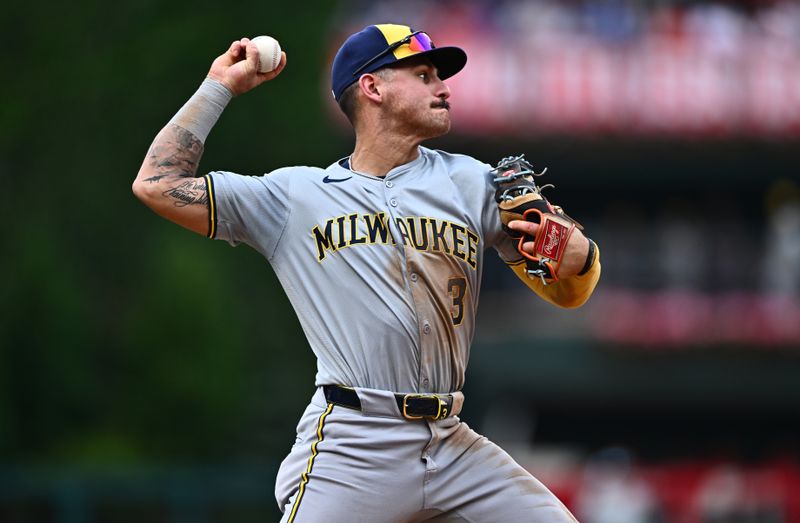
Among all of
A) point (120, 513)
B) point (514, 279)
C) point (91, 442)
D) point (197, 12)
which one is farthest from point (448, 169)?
point (197, 12)

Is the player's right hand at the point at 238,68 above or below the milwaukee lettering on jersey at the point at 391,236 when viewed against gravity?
above

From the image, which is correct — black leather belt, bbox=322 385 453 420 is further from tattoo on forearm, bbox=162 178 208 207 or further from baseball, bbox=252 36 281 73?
baseball, bbox=252 36 281 73

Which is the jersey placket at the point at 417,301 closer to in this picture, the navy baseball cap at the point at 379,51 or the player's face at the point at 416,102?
the player's face at the point at 416,102

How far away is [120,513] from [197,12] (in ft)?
28.6

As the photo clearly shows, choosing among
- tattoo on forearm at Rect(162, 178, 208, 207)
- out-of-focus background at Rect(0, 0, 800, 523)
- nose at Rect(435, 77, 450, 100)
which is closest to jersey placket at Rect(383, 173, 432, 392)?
nose at Rect(435, 77, 450, 100)

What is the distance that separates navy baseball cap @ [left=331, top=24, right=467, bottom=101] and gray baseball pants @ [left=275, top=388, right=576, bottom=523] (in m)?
1.04

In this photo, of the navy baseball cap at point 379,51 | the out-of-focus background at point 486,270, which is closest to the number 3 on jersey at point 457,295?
the navy baseball cap at point 379,51

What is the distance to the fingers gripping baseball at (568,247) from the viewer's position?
4.78 m

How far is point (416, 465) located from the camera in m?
4.73

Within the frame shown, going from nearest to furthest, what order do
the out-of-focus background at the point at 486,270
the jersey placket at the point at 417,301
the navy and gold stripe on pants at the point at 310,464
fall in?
the navy and gold stripe on pants at the point at 310,464
the jersey placket at the point at 417,301
the out-of-focus background at the point at 486,270

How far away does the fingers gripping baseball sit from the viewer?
15.7 feet

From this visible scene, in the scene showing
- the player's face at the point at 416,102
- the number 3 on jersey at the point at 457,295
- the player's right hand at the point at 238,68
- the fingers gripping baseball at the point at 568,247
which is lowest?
the number 3 on jersey at the point at 457,295

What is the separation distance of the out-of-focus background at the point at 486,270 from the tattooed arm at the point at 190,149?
10.4 meters

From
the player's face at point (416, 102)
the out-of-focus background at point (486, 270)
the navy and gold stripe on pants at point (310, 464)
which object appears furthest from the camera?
the out-of-focus background at point (486, 270)
